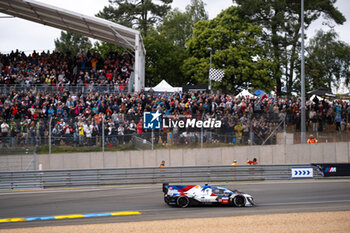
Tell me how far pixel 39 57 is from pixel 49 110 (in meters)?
11.5

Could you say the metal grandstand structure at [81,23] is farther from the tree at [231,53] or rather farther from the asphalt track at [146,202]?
the tree at [231,53]

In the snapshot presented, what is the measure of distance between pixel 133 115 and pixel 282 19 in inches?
1218

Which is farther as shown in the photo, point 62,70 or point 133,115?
point 62,70

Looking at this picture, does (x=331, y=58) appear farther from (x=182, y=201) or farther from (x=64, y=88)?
(x=182, y=201)

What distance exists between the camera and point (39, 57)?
35.3 m

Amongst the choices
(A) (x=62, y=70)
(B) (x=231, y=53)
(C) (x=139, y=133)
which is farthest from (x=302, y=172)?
(B) (x=231, y=53)

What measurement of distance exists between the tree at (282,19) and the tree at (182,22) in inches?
554

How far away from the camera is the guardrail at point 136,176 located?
19.9 metres

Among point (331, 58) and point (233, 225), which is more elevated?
point (331, 58)

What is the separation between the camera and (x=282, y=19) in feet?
158

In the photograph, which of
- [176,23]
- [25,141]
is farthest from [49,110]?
[176,23]

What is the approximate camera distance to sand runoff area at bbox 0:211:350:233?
1153 centimetres

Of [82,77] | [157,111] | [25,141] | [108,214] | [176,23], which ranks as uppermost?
[176,23]

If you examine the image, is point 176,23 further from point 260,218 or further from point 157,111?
point 260,218
